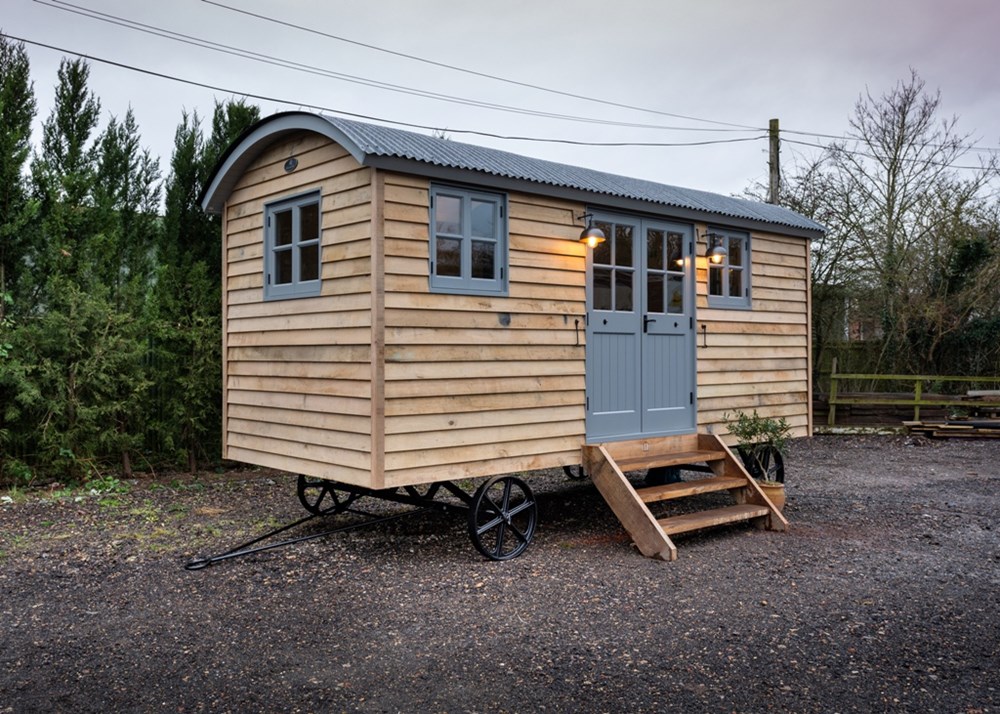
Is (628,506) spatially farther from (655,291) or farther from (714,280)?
(714,280)

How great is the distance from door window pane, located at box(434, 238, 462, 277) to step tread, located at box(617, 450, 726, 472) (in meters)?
2.09

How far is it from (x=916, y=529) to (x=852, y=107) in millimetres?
12803

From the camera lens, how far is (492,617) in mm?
4133

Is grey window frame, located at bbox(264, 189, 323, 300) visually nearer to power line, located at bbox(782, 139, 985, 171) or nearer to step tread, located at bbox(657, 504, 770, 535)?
step tread, located at bbox(657, 504, 770, 535)

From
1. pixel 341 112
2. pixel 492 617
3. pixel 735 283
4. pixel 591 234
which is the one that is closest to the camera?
pixel 492 617

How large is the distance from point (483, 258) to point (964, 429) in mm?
10055

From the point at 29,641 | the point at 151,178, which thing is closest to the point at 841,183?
the point at 151,178

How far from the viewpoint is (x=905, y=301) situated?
14633mm

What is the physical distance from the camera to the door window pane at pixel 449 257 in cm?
522

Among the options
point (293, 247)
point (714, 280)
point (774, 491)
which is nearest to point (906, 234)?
point (714, 280)

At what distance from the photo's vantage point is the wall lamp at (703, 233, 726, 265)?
6852mm

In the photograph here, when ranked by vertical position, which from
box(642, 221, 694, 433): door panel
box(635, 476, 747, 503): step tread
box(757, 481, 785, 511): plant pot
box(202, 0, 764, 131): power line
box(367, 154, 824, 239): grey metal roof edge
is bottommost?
box(757, 481, 785, 511): plant pot

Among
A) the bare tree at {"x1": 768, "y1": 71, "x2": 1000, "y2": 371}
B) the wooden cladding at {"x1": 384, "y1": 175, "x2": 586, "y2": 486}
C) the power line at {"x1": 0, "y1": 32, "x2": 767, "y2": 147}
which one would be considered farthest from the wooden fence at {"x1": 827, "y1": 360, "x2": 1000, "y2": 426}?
the wooden cladding at {"x1": 384, "y1": 175, "x2": 586, "y2": 486}

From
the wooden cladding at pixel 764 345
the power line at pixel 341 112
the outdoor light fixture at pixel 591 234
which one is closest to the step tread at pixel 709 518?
the wooden cladding at pixel 764 345
